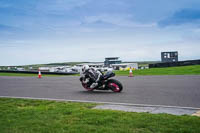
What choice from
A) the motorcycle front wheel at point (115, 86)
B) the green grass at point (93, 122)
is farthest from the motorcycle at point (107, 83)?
the green grass at point (93, 122)

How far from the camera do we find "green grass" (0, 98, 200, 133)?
5.08 m

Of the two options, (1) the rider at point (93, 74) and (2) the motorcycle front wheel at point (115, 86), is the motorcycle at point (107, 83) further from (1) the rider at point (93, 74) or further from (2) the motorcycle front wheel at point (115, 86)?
(1) the rider at point (93, 74)

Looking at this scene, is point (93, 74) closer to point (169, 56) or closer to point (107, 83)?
point (107, 83)

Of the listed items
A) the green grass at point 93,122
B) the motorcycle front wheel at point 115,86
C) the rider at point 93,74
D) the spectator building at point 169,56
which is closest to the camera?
the green grass at point 93,122

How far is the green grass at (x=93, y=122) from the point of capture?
5078mm

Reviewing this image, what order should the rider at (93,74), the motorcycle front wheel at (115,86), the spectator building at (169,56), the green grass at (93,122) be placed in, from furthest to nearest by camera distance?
the spectator building at (169,56), the rider at (93,74), the motorcycle front wheel at (115,86), the green grass at (93,122)

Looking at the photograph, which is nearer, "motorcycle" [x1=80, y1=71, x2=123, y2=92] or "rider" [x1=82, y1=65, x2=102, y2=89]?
"motorcycle" [x1=80, y1=71, x2=123, y2=92]

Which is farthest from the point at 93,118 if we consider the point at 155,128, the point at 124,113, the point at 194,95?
the point at 194,95

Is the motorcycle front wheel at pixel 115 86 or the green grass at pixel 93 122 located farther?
the motorcycle front wheel at pixel 115 86

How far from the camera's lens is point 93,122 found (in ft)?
18.6

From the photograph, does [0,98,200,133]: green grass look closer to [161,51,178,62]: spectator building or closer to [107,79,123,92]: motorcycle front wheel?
[107,79,123,92]: motorcycle front wheel

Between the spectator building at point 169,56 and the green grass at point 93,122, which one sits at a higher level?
the spectator building at point 169,56

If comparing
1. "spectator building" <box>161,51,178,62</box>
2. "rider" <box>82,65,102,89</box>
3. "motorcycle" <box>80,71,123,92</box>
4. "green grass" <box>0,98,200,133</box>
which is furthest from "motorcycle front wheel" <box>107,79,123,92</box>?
"spectator building" <box>161,51,178,62</box>

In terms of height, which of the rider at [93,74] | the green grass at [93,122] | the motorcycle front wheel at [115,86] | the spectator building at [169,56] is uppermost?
the spectator building at [169,56]
